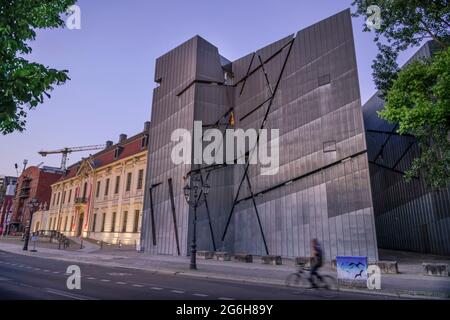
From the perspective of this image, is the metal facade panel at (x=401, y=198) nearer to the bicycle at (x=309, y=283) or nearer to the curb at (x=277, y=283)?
the curb at (x=277, y=283)

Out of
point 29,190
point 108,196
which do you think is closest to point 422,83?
point 108,196

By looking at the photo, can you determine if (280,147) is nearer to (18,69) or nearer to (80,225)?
(18,69)

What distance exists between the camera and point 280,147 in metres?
28.2

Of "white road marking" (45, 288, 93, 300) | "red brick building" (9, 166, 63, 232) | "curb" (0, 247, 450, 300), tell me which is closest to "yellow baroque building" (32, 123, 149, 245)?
A: "red brick building" (9, 166, 63, 232)

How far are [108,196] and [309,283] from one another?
41114 mm

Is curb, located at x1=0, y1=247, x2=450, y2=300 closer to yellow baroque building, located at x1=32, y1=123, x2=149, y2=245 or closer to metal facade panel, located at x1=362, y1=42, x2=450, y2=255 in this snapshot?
metal facade panel, located at x1=362, y1=42, x2=450, y2=255

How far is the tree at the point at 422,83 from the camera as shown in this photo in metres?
12.7

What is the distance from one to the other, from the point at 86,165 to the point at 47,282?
46885 mm

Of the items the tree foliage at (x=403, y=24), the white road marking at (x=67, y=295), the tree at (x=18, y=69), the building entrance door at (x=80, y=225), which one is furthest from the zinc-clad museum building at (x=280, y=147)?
the building entrance door at (x=80, y=225)

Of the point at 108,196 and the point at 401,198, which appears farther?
the point at 108,196

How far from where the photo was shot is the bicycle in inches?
441

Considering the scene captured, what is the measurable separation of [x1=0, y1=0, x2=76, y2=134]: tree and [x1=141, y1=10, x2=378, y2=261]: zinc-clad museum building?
2050 centimetres

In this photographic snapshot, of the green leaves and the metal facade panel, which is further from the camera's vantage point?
the metal facade panel

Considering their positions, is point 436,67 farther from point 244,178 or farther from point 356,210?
point 244,178
